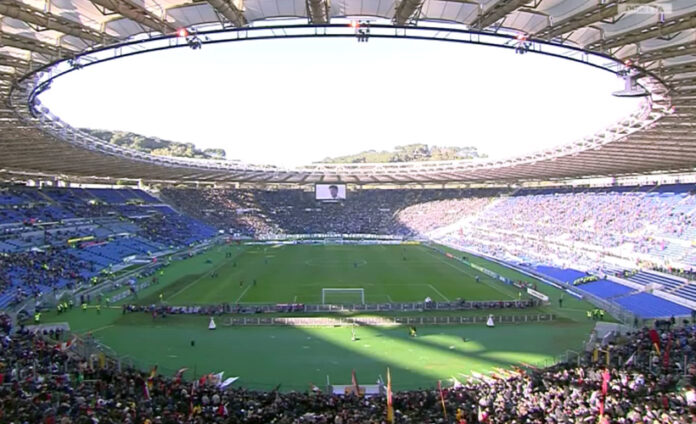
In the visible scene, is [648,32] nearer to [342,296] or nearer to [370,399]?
[370,399]

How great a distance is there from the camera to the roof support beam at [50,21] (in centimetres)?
1401

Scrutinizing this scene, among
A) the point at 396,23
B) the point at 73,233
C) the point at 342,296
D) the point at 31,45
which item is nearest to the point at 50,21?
the point at 31,45

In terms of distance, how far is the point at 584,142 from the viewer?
40156 mm

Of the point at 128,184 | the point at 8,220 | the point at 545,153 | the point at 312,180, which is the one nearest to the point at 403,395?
the point at 545,153

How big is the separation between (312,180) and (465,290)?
45057mm

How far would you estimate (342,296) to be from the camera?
128 feet

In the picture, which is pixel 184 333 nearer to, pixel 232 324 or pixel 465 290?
pixel 232 324

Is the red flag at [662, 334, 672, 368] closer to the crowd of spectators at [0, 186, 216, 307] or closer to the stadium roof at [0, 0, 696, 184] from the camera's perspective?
the stadium roof at [0, 0, 696, 184]

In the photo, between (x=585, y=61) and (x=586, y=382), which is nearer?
(x=586, y=382)

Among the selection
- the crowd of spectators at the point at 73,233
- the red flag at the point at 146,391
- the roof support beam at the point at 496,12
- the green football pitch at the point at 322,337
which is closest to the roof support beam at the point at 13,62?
the red flag at the point at 146,391

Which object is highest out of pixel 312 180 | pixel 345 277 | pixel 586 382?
pixel 312 180

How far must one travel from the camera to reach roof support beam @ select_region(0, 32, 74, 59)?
1650cm

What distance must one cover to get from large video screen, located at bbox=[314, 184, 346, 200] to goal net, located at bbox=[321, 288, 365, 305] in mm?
39643

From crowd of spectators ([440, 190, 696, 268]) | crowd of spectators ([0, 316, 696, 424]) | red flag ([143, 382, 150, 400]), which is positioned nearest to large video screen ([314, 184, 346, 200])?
crowd of spectators ([440, 190, 696, 268])
